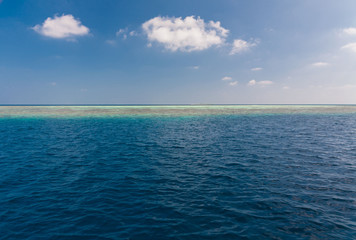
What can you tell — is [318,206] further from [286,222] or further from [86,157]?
[86,157]

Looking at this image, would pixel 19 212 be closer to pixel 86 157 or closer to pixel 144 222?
pixel 144 222

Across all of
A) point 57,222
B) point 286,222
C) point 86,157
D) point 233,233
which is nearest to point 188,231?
point 233,233

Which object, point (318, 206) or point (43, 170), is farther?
point (43, 170)

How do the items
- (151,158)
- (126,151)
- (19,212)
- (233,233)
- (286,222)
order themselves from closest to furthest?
1. (233,233)
2. (286,222)
3. (19,212)
4. (151,158)
5. (126,151)

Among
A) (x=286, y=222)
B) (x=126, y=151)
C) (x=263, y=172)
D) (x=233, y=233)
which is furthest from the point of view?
(x=126, y=151)

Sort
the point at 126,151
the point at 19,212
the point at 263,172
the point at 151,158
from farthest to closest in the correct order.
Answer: the point at 126,151 < the point at 151,158 < the point at 263,172 < the point at 19,212

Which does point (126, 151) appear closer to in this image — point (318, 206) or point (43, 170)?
point (43, 170)

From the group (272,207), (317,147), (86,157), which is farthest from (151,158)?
(317,147)

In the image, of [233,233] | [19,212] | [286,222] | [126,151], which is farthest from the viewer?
[126,151]

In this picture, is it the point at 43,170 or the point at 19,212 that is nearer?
the point at 19,212
